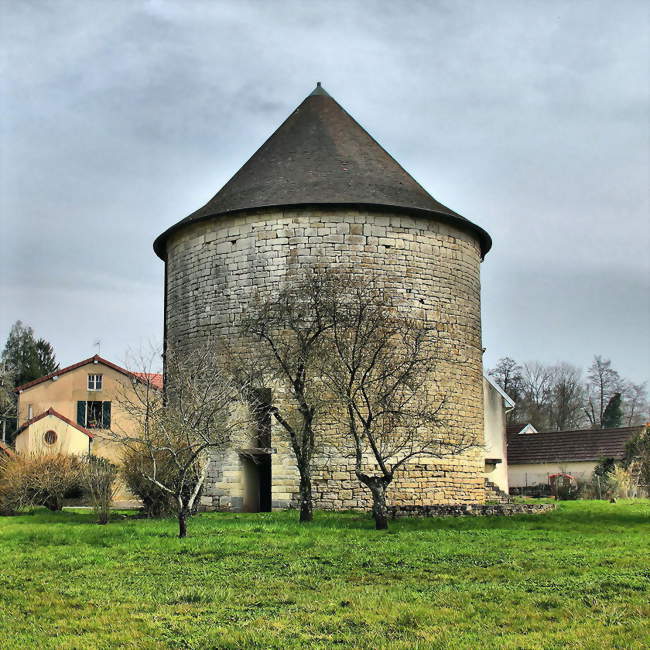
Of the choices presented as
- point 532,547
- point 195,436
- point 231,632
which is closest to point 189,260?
point 195,436

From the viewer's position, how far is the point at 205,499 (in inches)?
820

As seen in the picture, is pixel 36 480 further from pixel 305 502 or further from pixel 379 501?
pixel 379 501

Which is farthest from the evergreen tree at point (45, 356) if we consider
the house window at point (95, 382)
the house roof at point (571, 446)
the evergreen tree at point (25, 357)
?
the house roof at point (571, 446)

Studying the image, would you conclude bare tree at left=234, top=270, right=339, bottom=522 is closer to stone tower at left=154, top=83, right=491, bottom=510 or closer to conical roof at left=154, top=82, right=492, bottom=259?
stone tower at left=154, top=83, right=491, bottom=510

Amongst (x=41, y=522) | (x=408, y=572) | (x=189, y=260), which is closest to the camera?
(x=408, y=572)

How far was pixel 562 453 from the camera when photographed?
37.2 metres

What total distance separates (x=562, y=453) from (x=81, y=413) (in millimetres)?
19745

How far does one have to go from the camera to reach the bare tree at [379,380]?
1507 cm

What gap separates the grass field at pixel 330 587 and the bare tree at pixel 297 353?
124 inches

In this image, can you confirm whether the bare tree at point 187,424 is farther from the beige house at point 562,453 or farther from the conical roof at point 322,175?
the beige house at point 562,453

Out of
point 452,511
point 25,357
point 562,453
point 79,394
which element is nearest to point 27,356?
point 25,357

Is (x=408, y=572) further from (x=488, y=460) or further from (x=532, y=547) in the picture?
(x=488, y=460)

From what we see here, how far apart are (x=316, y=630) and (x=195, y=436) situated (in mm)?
9594

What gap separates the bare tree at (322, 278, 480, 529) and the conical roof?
2.33 m
